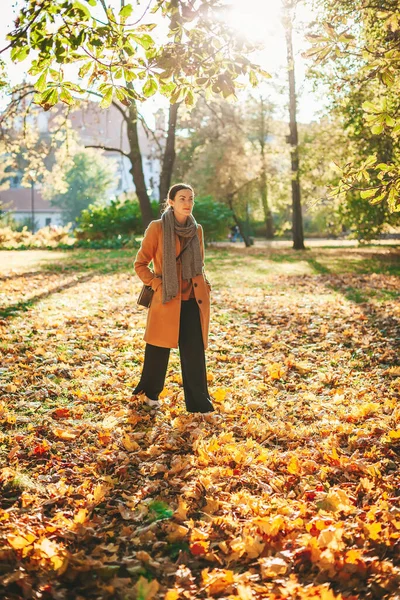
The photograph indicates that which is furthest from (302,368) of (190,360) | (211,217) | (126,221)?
(126,221)

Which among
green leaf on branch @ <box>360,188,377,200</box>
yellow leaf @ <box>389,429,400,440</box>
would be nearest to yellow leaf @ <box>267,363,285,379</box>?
yellow leaf @ <box>389,429,400,440</box>

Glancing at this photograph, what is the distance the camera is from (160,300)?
487 centimetres

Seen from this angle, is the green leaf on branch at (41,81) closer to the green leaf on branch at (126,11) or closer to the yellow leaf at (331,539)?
the green leaf on branch at (126,11)

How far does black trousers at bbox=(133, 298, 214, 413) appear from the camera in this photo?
4.94 meters

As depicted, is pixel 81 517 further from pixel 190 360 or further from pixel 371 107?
pixel 371 107

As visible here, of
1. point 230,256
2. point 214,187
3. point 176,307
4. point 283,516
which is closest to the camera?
point 283,516

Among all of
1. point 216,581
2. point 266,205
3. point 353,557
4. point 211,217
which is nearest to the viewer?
point 216,581

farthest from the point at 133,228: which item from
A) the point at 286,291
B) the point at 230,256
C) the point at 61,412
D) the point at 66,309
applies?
the point at 61,412

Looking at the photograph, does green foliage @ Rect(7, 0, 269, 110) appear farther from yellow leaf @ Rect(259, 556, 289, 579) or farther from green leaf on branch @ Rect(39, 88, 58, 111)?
yellow leaf @ Rect(259, 556, 289, 579)

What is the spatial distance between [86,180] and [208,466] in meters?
52.2

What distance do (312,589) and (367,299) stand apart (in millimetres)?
8773

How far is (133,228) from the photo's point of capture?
26266 millimetres

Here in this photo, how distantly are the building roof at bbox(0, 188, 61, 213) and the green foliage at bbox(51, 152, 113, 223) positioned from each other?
766 cm

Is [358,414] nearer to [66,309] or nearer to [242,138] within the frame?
[66,309]
